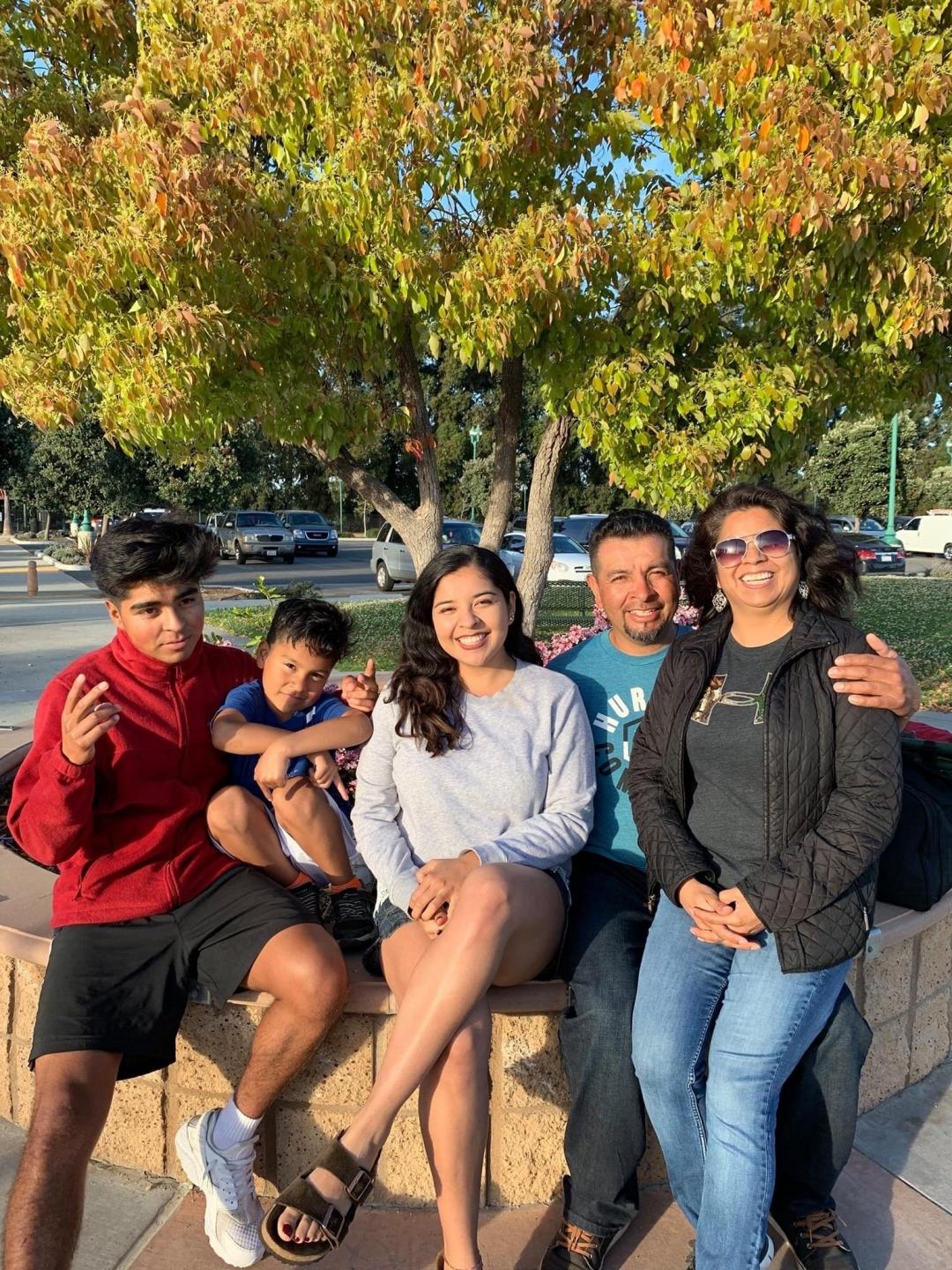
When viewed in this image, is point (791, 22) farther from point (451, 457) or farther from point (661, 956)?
point (451, 457)

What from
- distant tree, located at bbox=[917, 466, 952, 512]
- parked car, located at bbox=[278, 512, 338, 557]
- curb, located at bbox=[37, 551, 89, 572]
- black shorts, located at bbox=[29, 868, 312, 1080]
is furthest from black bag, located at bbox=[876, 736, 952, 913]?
distant tree, located at bbox=[917, 466, 952, 512]

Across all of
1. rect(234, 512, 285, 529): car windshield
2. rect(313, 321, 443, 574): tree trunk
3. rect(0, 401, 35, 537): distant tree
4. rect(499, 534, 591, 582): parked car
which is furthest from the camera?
rect(234, 512, 285, 529): car windshield

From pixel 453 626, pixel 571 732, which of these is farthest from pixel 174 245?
pixel 571 732

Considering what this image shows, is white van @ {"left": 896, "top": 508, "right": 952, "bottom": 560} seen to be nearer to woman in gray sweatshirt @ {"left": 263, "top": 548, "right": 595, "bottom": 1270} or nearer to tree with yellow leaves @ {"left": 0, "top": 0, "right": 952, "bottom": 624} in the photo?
tree with yellow leaves @ {"left": 0, "top": 0, "right": 952, "bottom": 624}

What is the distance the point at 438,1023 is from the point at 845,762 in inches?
40.9

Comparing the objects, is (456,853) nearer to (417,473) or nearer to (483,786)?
(483,786)

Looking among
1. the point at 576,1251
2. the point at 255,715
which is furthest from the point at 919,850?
the point at 255,715

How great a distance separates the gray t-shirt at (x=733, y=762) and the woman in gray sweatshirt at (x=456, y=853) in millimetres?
297

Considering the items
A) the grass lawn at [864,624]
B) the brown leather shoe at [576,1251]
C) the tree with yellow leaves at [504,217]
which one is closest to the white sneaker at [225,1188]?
the brown leather shoe at [576,1251]

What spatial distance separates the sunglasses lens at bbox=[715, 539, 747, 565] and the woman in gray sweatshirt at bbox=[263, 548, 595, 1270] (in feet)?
1.70

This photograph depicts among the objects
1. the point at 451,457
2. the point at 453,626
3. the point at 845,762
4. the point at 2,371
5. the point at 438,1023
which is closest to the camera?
the point at 438,1023

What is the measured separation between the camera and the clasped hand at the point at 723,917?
2.13 meters

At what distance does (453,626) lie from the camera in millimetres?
2547

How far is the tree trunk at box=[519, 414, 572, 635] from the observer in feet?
19.5
